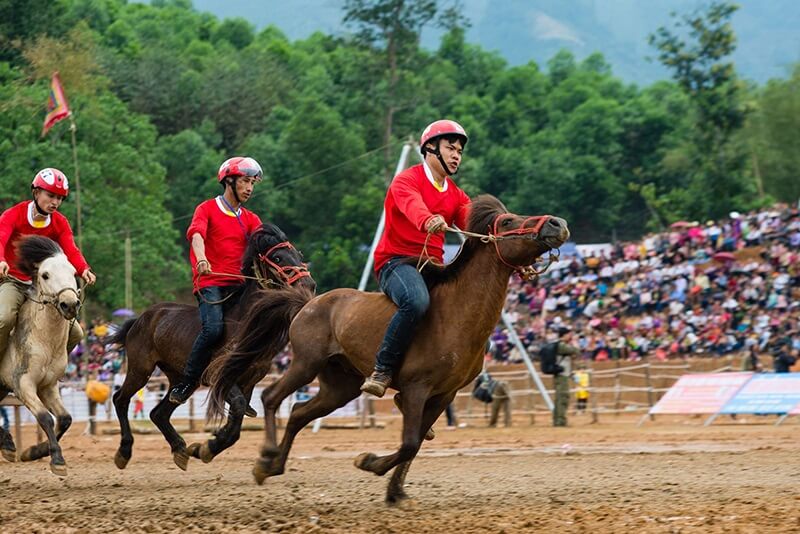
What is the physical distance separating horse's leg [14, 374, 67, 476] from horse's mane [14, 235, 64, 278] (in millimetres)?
1058

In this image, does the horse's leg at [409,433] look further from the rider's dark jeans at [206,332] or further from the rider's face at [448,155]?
the rider's dark jeans at [206,332]

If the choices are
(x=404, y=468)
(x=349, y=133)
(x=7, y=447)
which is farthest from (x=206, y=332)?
(x=349, y=133)

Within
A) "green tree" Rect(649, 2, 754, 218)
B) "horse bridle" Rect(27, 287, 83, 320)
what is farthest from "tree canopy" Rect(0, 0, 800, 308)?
"horse bridle" Rect(27, 287, 83, 320)

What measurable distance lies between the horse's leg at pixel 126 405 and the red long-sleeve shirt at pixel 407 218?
416cm

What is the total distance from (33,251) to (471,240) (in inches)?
179

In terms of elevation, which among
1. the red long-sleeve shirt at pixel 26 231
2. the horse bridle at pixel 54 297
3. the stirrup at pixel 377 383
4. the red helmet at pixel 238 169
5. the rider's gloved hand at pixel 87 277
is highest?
the red helmet at pixel 238 169

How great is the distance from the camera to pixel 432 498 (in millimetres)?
9844

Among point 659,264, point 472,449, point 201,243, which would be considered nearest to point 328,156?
point 659,264

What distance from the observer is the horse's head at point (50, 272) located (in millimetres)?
11508

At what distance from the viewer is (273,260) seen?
1199 centimetres

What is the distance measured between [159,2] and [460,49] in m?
80.5

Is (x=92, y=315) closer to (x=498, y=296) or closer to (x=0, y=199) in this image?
(x=0, y=199)

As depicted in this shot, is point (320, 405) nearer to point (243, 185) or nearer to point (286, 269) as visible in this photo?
point (286, 269)

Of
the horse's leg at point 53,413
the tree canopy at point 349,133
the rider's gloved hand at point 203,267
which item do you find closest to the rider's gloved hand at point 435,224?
the rider's gloved hand at point 203,267
